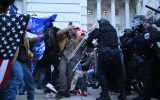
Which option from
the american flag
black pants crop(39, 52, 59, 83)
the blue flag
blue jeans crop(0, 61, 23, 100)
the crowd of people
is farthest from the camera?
the blue flag

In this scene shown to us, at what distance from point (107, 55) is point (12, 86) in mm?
3008

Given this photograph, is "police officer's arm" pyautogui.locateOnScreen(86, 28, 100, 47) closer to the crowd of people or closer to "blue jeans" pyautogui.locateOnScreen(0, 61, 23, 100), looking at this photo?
the crowd of people

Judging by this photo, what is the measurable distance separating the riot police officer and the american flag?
3.67 m

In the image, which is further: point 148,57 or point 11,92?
point 148,57

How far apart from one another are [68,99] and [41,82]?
2.53 meters

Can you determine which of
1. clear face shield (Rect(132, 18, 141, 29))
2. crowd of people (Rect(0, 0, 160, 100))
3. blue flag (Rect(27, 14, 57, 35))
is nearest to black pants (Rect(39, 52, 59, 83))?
crowd of people (Rect(0, 0, 160, 100))

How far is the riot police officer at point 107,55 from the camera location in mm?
8039

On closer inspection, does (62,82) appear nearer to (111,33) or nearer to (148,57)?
(111,33)

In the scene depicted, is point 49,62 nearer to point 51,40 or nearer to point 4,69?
point 51,40

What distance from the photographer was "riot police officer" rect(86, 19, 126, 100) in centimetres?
804

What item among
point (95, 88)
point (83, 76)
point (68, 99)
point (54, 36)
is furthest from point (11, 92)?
point (95, 88)

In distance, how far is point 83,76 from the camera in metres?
9.80

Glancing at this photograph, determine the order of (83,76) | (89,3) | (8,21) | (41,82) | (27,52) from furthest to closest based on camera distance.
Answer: (89,3) → (41,82) → (83,76) → (27,52) → (8,21)

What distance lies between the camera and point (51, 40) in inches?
341
